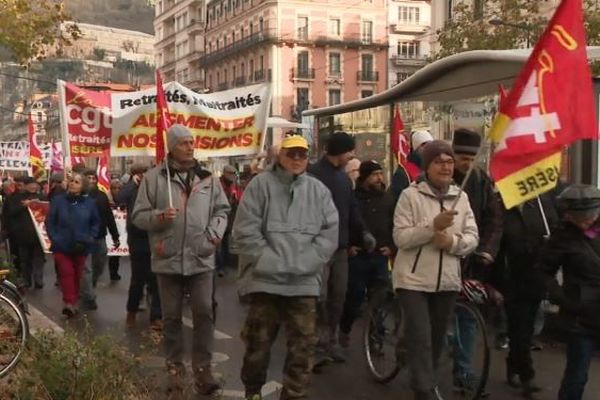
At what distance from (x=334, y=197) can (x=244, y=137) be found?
3.01 metres

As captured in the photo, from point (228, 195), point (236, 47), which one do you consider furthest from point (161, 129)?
point (236, 47)

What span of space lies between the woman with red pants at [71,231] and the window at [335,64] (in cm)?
7614

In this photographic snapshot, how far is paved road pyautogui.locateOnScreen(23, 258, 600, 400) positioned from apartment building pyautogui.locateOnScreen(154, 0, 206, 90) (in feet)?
298

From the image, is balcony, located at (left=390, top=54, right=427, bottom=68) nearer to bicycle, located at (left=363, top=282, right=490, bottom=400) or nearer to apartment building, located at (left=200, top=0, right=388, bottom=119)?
apartment building, located at (left=200, top=0, right=388, bottom=119)

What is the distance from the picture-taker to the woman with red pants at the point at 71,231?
9789 mm

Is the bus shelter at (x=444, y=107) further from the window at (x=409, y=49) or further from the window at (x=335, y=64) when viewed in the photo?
the window at (x=409, y=49)

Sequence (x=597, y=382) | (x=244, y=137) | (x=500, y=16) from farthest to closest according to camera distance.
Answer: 1. (x=500, y=16)
2. (x=244, y=137)
3. (x=597, y=382)

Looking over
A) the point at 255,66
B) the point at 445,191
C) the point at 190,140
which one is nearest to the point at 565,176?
the point at 445,191

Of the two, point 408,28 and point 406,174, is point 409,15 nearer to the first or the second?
point 408,28

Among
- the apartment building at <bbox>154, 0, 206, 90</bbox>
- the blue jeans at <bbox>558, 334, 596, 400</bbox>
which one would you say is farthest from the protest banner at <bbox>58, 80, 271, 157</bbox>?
the apartment building at <bbox>154, 0, 206, 90</bbox>

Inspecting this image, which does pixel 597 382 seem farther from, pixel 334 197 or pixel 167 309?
pixel 167 309

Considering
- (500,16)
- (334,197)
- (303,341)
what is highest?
(500,16)

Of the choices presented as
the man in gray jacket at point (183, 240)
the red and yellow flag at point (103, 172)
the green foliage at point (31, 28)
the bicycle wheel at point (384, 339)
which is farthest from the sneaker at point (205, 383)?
the red and yellow flag at point (103, 172)

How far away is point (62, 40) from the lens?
43.6 ft
